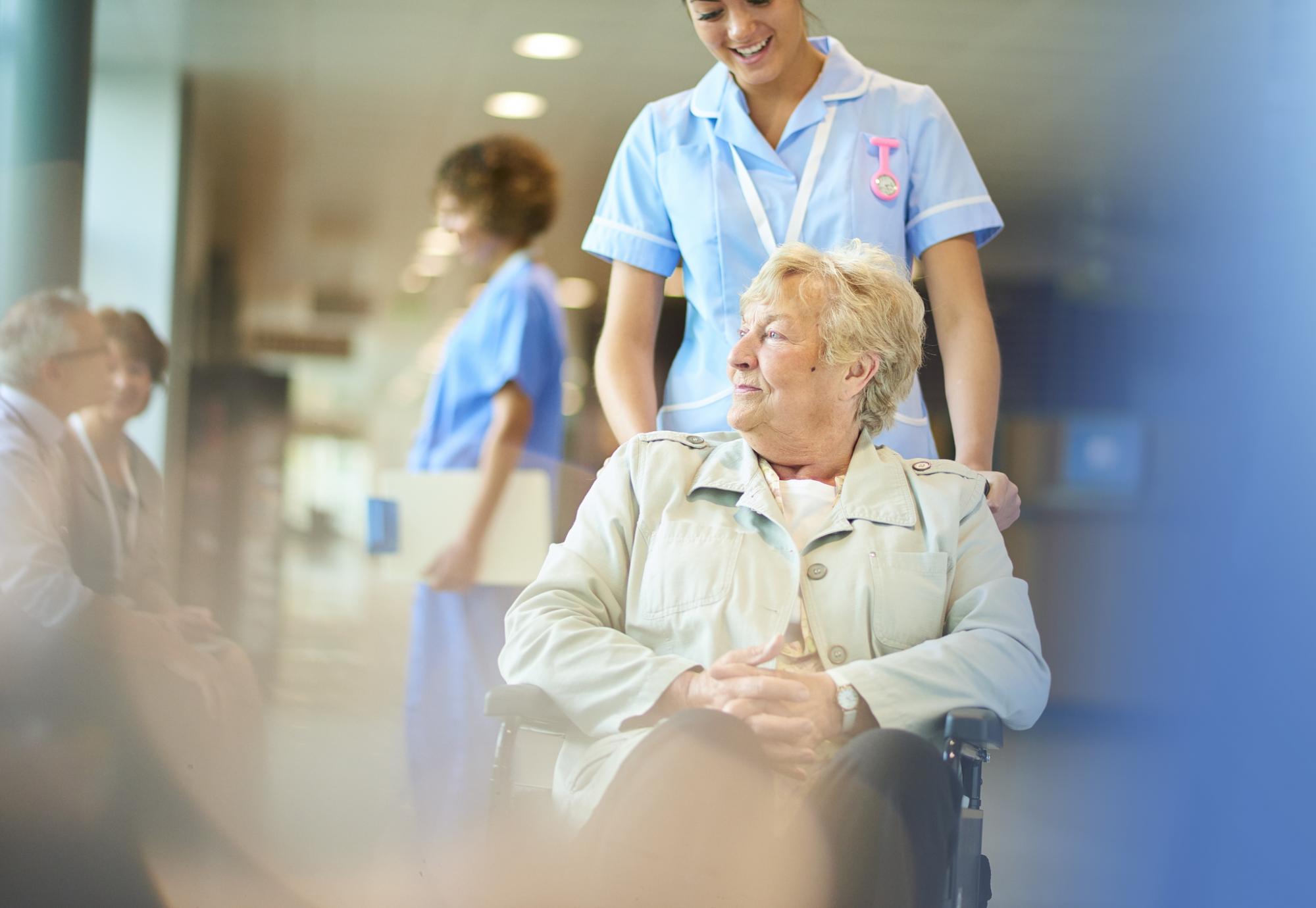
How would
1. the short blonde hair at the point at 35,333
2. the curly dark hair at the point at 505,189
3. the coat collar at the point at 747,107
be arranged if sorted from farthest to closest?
the curly dark hair at the point at 505,189
the short blonde hair at the point at 35,333
the coat collar at the point at 747,107

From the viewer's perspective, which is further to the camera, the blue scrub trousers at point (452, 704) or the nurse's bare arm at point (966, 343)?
the blue scrub trousers at point (452, 704)

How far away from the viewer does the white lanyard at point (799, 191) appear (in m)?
1.82

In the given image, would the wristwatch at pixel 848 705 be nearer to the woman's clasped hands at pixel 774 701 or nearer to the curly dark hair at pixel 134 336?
the woman's clasped hands at pixel 774 701

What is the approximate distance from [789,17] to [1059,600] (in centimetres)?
179

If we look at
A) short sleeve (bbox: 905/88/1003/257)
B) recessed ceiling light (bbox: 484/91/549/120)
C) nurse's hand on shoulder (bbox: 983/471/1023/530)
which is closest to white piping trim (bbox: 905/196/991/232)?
short sleeve (bbox: 905/88/1003/257)

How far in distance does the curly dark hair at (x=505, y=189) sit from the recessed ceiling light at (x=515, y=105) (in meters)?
1.68

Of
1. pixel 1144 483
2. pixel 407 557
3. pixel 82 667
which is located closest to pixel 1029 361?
pixel 1144 483

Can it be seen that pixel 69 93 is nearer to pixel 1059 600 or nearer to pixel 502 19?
pixel 502 19

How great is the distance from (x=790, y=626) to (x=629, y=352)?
22.6 inches

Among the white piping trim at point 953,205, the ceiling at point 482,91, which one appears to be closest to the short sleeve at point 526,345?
the ceiling at point 482,91

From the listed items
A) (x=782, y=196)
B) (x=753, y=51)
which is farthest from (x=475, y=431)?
(x=753, y=51)

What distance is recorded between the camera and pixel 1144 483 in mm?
2762

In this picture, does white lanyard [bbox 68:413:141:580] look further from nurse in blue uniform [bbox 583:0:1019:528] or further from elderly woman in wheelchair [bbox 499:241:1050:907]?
elderly woman in wheelchair [bbox 499:241:1050:907]

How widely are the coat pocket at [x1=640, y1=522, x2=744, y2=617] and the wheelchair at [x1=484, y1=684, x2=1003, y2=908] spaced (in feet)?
0.61
